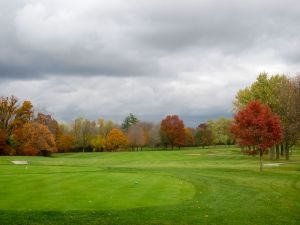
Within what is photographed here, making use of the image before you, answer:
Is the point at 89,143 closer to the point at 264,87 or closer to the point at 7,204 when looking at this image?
the point at 264,87

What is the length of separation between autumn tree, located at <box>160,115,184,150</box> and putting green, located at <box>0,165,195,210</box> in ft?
321

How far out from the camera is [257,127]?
125 feet

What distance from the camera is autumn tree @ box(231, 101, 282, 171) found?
38.1 m

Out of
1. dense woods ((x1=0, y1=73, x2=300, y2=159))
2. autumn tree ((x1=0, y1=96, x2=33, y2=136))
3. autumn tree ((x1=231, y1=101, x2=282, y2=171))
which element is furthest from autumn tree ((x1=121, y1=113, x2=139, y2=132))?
autumn tree ((x1=231, y1=101, x2=282, y2=171))

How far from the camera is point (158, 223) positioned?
48.7 feet

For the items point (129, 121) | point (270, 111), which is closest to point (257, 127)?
point (270, 111)

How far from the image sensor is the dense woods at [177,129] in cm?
3878

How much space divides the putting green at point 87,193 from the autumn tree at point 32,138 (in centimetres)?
5827

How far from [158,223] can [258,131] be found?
25530 mm

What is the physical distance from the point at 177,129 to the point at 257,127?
86.4m

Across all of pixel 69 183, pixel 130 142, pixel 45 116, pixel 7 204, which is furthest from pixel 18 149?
pixel 7 204

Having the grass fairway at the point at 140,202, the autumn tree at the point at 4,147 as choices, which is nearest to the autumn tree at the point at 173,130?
the autumn tree at the point at 4,147

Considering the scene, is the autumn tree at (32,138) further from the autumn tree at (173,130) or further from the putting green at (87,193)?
the putting green at (87,193)

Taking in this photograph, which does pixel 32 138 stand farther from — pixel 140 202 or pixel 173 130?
pixel 140 202
